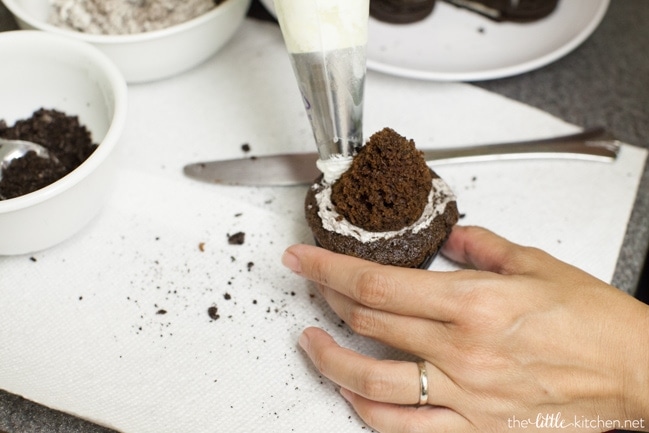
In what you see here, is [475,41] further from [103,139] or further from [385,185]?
[103,139]

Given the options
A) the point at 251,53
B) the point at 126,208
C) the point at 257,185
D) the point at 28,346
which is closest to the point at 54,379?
the point at 28,346

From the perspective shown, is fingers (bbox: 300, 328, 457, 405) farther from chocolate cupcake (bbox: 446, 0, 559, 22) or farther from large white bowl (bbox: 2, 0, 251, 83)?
chocolate cupcake (bbox: 446, 0, 559, 22)

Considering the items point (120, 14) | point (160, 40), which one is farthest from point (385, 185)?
point (120, 14)

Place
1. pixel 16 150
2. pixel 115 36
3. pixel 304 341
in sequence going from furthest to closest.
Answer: pixel 115 36 < pixel 16 150 < pixel 304 341

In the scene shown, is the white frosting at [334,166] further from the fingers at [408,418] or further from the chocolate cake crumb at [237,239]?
the fingers at [408,418]

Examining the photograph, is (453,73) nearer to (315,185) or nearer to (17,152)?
(315,185)

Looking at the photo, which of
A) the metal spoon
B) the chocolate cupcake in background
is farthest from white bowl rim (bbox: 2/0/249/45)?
the chocolate cupcake in background
